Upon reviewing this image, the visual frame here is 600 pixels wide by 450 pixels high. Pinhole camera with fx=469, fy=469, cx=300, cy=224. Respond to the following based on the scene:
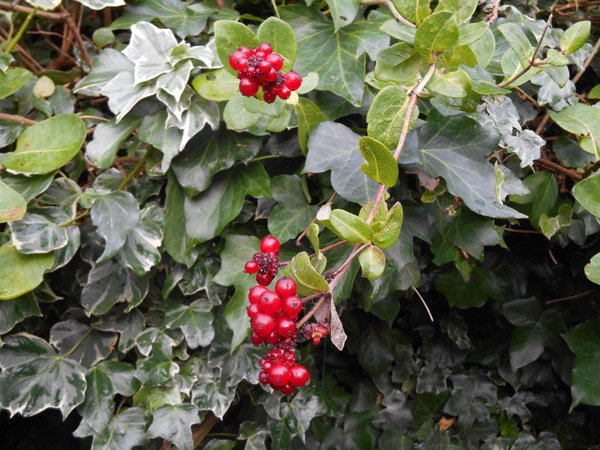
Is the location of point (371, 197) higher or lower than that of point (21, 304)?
higher

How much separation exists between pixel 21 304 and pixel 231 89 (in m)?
0.57

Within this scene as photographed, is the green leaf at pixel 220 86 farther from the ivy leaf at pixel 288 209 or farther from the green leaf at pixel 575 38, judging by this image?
the green leaf at pixel 575 38

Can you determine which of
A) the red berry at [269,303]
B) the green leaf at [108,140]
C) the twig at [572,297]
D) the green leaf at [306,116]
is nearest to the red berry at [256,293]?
the red berry at [269,303]

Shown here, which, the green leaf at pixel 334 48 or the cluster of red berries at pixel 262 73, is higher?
the cluster of red berries at pixel 262 73

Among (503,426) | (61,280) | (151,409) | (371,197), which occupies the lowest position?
(503,426)

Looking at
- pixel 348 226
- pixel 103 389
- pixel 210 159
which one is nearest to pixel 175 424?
pixel 103 389

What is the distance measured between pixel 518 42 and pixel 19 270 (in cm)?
88

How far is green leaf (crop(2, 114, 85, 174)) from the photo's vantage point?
31.5 inches

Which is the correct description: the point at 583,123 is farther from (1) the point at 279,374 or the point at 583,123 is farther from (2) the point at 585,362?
(1) the point at 279,374

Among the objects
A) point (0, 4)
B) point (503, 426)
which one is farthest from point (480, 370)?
point (0, 4)

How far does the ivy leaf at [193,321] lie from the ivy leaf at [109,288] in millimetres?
71

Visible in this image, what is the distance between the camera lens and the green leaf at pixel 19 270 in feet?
2.57

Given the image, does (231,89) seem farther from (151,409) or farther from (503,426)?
(503,426)

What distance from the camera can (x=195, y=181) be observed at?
2.77 ft
